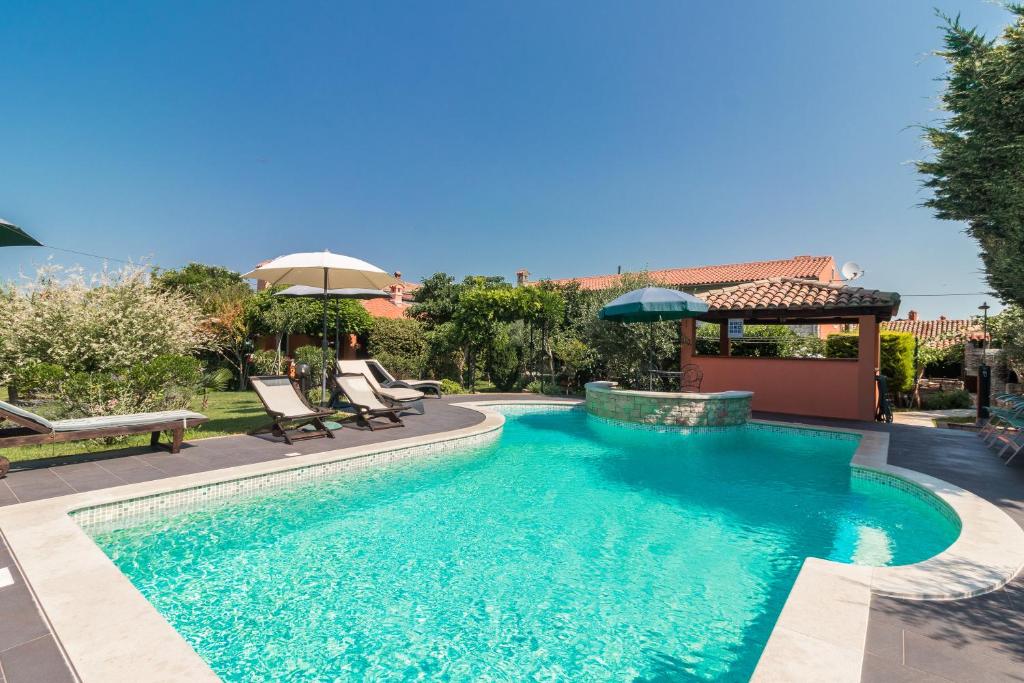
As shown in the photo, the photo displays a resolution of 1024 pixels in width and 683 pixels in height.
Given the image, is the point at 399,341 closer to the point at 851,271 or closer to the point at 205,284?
the point at 851,271

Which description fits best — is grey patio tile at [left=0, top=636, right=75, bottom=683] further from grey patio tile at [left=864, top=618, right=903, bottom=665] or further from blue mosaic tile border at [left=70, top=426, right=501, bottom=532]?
grey patio tile at [left=864, top=618, right=903, bottom=665]

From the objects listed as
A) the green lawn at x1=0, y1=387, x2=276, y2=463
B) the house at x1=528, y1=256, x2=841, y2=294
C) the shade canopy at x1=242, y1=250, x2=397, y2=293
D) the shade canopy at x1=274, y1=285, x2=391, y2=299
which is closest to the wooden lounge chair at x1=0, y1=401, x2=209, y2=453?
the green lawn at x1=0, y1=387, x2=276, y2=463

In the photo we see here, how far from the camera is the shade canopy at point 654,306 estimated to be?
12250 mm

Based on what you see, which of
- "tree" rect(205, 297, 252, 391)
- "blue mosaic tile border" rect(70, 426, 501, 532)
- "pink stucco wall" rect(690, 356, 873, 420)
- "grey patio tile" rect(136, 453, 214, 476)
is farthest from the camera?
"tree" rect(205, 297, 252, 391)

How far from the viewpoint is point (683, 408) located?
12.1m

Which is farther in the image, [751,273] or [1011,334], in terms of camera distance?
[751,273]

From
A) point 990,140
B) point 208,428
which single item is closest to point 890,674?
point 990,140

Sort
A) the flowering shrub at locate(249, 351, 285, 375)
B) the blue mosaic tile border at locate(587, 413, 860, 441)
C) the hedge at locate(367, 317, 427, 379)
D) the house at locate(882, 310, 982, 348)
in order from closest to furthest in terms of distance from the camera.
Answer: the blue mosaic tile border at locate(587, 413, 860, 441), the flowering shrub at locate(249, 351, 285, 375), the hedge at locate(367, 317, 427, 379), the house at locate(882, 310, 982, 348)

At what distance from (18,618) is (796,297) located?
53.2 ft

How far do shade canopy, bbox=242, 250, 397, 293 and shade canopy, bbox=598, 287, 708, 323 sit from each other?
20.0 ft

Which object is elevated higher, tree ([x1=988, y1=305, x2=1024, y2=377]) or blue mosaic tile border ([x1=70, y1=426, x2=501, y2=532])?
tree ([x1=988, y1=305, x2=1024, y2=377])

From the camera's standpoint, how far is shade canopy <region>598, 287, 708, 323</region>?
482 inches

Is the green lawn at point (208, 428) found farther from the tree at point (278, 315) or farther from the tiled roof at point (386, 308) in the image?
the tiled roof at point (386, 308)

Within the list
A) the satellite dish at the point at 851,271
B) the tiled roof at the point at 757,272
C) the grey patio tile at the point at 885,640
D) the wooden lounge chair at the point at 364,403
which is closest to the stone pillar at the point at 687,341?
the satellite dish at the point at 851,271
